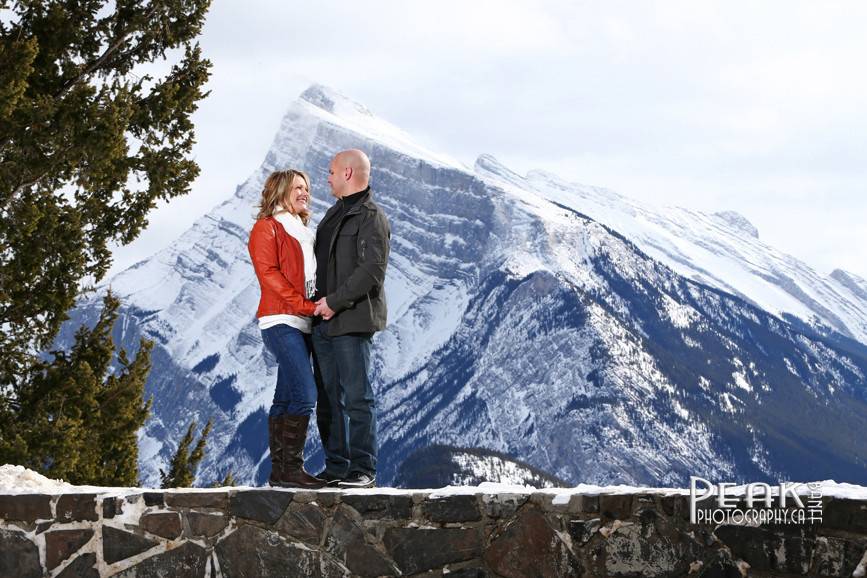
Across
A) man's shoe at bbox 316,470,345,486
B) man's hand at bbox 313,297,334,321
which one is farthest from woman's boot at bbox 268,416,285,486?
man's hand at bbox 313,297,334,321

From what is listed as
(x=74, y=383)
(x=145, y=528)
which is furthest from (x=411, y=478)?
(x=145, y=528)

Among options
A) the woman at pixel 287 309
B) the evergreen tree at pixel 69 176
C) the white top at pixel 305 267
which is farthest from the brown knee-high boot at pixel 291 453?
the evergreen tree at pixel 69 176

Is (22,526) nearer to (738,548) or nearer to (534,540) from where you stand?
(534,540)

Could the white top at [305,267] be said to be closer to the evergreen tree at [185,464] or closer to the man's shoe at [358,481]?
the man's shoe at [358,481]

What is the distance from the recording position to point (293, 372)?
22.4 ft

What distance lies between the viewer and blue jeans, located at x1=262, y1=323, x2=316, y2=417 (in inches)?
268

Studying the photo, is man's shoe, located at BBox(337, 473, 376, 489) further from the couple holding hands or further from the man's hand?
the man's hand

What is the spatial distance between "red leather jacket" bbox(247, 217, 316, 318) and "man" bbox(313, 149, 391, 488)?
146 mm

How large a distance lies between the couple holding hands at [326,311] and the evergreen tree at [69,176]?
26.2 ft

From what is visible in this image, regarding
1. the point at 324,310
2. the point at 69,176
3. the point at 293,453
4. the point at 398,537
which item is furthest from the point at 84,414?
the point at 398,537

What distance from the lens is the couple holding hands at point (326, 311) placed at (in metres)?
6.79

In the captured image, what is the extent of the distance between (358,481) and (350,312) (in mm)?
1010

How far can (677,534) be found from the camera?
19.7 ft

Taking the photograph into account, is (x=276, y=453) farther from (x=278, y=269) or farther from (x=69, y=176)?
(x=69, y=176)
